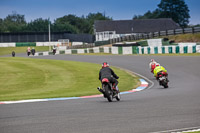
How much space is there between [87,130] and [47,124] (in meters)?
0.99

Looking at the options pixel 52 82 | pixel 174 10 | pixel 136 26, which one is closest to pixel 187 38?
pixel 52 82

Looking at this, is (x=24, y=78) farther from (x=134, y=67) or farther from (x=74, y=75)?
(x=134, y=67)

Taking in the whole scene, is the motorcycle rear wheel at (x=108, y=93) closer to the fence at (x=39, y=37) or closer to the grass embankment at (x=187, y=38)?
the grass embankment at (x=187, y=38)

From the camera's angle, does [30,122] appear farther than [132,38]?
No

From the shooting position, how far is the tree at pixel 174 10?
440 ft

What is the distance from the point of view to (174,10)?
134750 millimetres

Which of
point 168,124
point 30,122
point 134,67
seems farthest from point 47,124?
point 134,67

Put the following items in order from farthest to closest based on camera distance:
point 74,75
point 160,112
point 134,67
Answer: point 134,67
point 74,75
point 160,112

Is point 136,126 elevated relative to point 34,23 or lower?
lower

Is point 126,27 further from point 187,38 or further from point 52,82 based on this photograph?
point 52,82

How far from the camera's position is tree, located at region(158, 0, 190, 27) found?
5285 inches

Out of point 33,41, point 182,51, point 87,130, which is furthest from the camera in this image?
point 33,41

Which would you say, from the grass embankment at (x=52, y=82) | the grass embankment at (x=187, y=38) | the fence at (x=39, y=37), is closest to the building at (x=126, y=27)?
the fence at (x=39, y=37)

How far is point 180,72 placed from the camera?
80.9 feet
